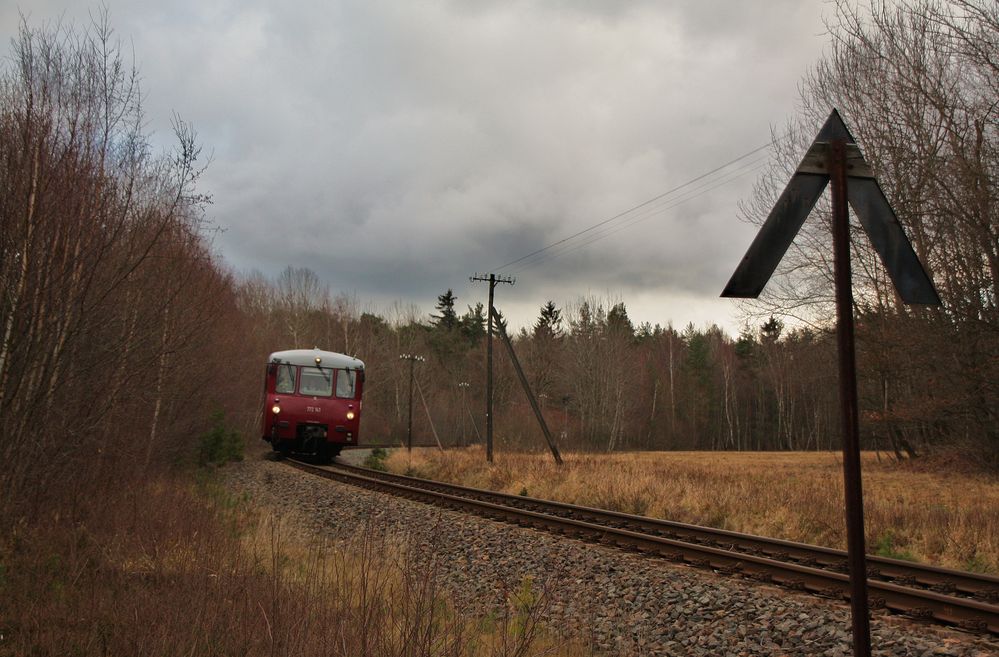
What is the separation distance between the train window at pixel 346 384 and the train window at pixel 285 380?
4.40 ft

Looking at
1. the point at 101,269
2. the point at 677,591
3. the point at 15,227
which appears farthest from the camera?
the point at 101,269

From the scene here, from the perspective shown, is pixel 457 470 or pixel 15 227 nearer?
pixel 15 227

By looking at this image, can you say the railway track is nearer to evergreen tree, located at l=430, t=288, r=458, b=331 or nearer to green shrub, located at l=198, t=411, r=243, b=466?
green shrub, located at l=198, t=411, r=243, b=466

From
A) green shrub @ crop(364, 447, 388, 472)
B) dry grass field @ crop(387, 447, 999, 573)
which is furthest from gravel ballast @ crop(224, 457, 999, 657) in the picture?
green shrub @ crop(364, 447, 388, 472)

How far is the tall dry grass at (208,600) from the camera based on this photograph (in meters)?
4.07

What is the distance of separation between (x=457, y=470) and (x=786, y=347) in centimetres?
5427

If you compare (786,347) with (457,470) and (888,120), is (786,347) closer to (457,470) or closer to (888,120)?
(888,120)

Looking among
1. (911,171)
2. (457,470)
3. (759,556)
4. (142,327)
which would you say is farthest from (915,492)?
(142,327)

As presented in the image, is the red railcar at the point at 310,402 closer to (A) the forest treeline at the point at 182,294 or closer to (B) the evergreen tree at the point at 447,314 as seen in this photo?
(A) the forest treeline at the point at 182,294

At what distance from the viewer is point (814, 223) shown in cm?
2167

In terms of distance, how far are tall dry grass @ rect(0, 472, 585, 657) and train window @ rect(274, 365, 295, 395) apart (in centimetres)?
1208

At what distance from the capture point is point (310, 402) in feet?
69.9

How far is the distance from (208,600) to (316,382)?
16.9 metres

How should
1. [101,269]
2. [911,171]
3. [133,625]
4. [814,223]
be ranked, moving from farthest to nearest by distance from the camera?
[814,223]
[911,171]
[101,269]
[133,625]
